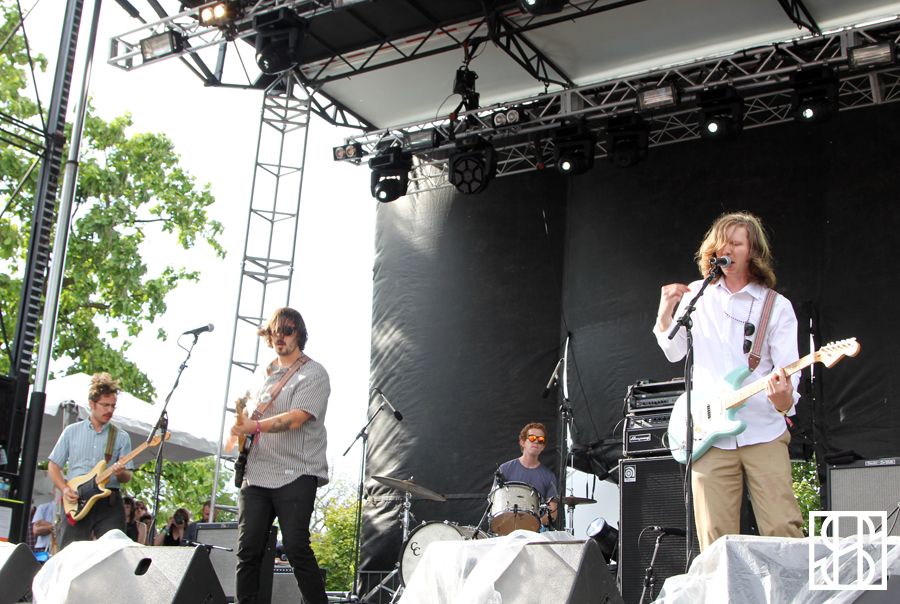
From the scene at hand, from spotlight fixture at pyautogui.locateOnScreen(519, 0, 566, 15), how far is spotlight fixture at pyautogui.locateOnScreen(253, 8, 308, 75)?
213 cm

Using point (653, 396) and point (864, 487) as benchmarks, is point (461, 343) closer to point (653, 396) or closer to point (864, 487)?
point (653, 396)

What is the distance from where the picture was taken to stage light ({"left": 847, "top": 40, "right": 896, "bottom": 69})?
6.70 meters

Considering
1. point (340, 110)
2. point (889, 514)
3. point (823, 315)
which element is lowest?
point (889, 514)

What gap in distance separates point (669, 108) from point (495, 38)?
2.02 m

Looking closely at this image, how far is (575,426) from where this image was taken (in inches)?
318

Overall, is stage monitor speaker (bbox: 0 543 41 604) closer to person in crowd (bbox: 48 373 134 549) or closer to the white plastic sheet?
person in crowd (bbox: 48 373 134 549)

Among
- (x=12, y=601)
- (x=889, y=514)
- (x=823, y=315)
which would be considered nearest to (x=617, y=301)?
(x=823, y=315)

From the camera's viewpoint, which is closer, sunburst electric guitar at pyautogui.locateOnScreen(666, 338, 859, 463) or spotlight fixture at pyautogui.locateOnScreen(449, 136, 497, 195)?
sunburst electric guitar at pyautogui.locateOnScreen(666, 338, 859, 463)

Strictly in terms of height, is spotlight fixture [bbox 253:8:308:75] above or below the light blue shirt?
above

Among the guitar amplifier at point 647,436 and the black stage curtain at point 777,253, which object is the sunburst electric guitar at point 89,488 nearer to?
the guitar amplifier at point 647,436

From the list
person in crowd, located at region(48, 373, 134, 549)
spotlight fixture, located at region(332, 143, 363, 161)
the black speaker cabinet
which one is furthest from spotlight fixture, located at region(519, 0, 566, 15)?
person in crowd, located at region(48, 373, 134, 549)

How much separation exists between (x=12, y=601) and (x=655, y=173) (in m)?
7.06

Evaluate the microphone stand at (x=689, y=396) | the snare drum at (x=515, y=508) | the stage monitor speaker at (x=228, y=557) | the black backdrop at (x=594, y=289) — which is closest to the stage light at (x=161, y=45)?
the black backdrop at (x=594, y=289)

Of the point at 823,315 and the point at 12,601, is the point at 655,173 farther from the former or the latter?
the point at 12,601
